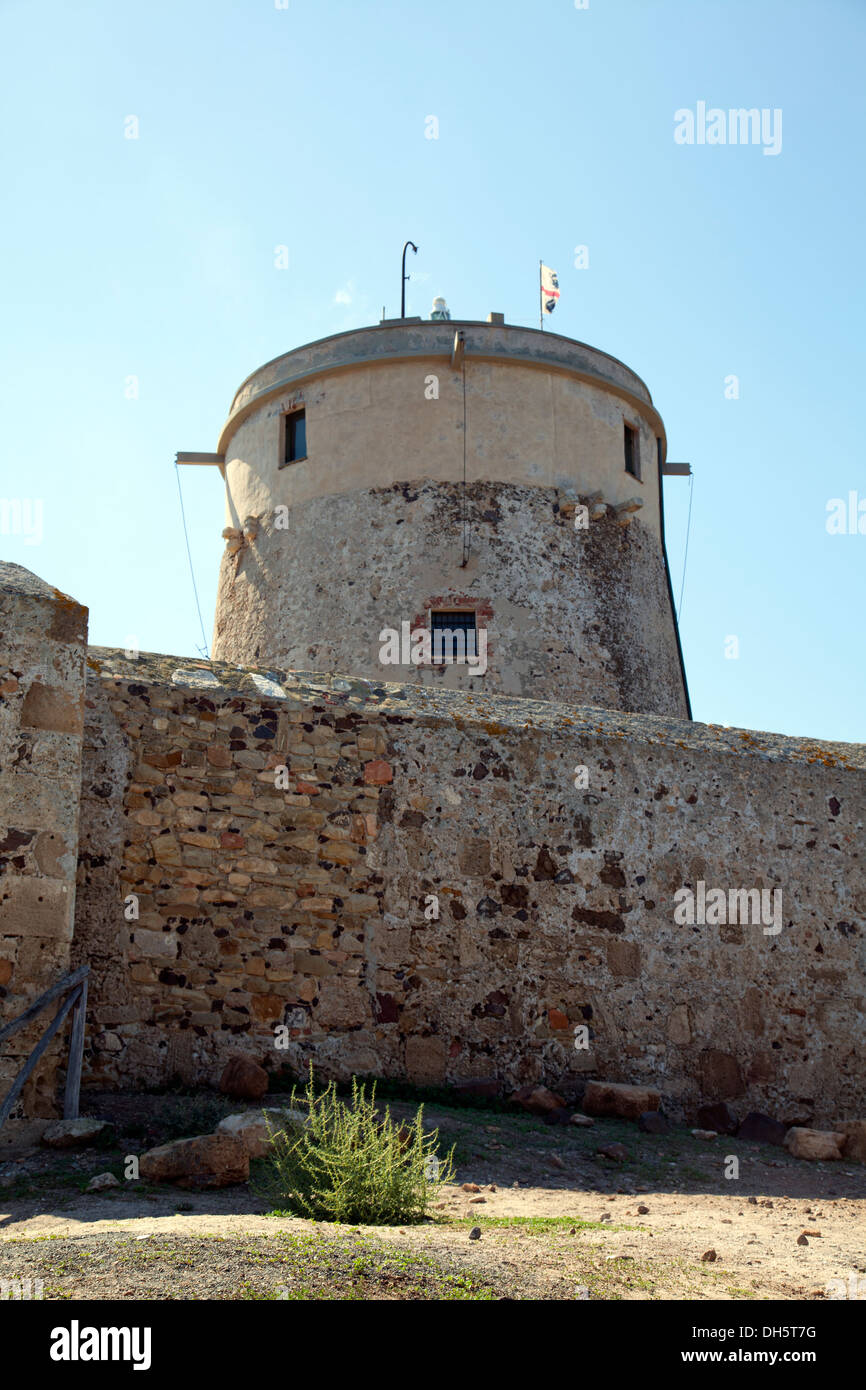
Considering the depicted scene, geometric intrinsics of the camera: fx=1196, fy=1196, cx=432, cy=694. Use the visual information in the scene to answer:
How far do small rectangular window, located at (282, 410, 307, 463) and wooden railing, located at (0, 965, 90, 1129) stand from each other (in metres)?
9.86

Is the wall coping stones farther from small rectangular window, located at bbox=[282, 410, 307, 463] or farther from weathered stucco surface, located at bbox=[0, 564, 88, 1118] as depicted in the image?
small rectangular window, located at bbox=[282, 410, 307, 463]

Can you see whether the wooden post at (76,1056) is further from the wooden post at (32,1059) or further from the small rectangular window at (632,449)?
the small rectangular window at (632,449)

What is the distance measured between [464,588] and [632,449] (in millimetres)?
3796

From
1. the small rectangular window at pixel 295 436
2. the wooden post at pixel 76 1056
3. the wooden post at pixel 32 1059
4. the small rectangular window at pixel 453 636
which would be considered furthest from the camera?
the small rectangular window at pixel 295 436

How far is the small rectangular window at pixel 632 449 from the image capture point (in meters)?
16.0

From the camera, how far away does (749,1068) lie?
8.72 m

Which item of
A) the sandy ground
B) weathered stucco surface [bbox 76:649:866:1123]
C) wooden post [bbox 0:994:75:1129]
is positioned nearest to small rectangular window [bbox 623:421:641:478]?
weathered stucco surface [bbox 76:649:866:1123]

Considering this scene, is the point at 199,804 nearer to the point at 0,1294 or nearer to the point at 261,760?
the point at 261,760

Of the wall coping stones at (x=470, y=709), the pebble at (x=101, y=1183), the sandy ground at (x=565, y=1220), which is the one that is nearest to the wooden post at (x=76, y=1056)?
the sandy ground at (x=565, y=1220)

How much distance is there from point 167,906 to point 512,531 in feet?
26.6

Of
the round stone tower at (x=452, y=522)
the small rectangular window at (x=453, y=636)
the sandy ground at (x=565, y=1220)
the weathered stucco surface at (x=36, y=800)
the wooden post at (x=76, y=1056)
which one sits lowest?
the sandy ground at (x=565, y=1220)

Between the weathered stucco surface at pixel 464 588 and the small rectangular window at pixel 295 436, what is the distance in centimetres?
86

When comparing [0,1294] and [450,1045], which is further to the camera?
[450,1045]
